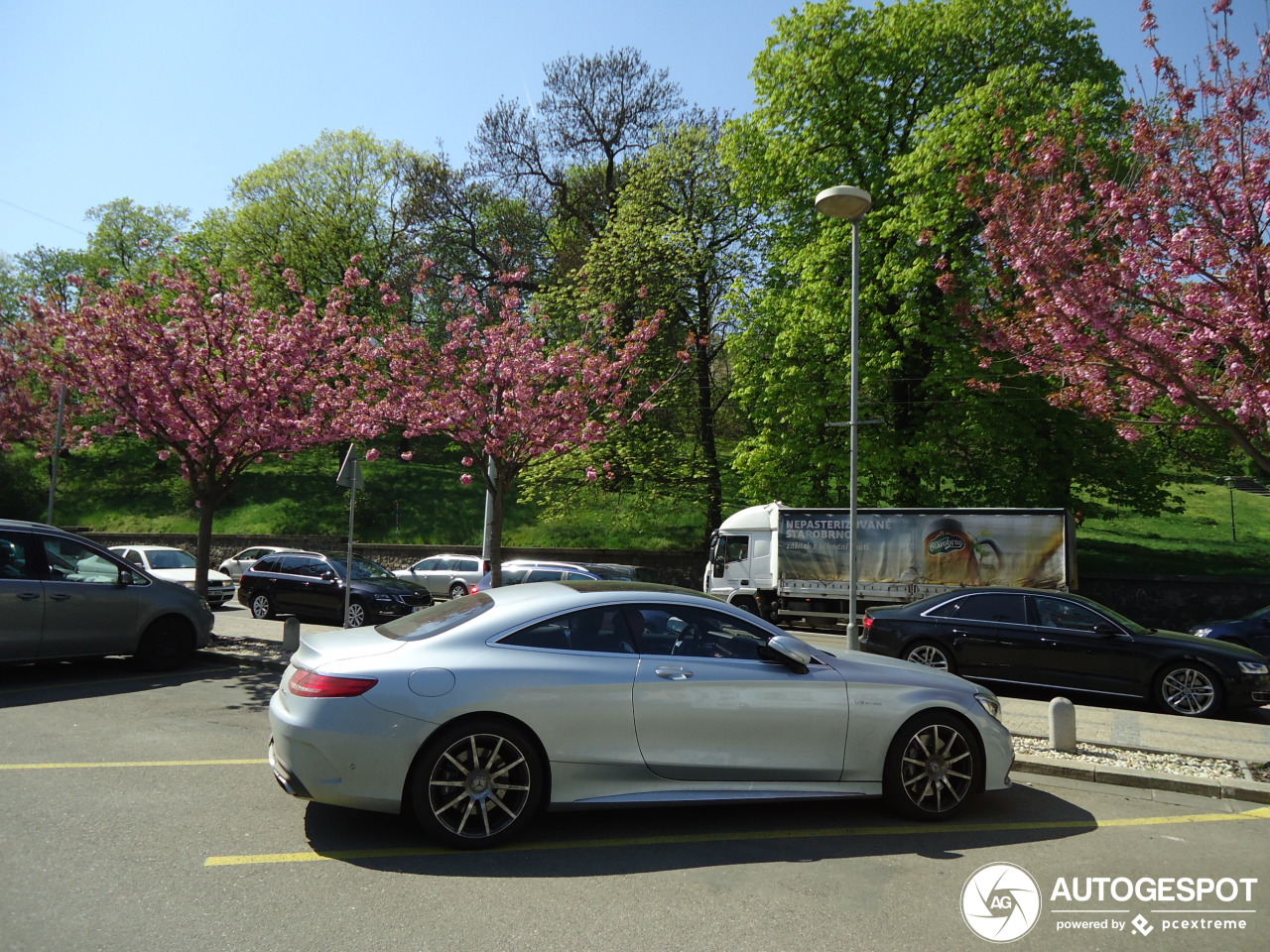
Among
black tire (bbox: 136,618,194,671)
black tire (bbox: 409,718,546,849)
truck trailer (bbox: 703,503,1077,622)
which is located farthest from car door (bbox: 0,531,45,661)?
truck trailer (bbox: 703,503,1077,622)

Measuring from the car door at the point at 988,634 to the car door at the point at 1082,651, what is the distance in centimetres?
20

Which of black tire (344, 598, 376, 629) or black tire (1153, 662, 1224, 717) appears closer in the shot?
black tire (1153, 662, 1224, 717)

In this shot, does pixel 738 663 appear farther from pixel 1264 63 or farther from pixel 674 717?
pixel 1264 63

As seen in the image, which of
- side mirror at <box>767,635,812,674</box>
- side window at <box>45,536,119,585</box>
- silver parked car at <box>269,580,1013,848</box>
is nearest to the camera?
silver parked car at <box>269,580,1013,848</box>

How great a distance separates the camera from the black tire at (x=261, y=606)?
19469mm

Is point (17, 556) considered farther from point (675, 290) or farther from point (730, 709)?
point (675, 290)

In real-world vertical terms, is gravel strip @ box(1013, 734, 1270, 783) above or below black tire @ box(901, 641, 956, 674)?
below

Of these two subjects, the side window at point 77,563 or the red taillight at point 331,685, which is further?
the side window at point 77,563

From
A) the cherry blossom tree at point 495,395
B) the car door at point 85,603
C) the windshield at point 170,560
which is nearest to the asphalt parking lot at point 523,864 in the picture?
the car door at point 85,603

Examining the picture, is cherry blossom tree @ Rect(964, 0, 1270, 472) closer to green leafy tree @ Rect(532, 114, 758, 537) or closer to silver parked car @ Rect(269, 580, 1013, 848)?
silver parked car @ Rect(269, 580, 1013, 848)

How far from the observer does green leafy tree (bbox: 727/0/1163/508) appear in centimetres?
2133

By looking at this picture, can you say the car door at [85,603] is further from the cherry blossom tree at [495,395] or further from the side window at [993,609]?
the side window at [993,609]

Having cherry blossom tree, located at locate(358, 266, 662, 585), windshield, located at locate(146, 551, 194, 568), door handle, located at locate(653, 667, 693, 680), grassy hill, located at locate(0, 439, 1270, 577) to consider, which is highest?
cherry blossom tree, located at locate(358, 266, 662, 585)
